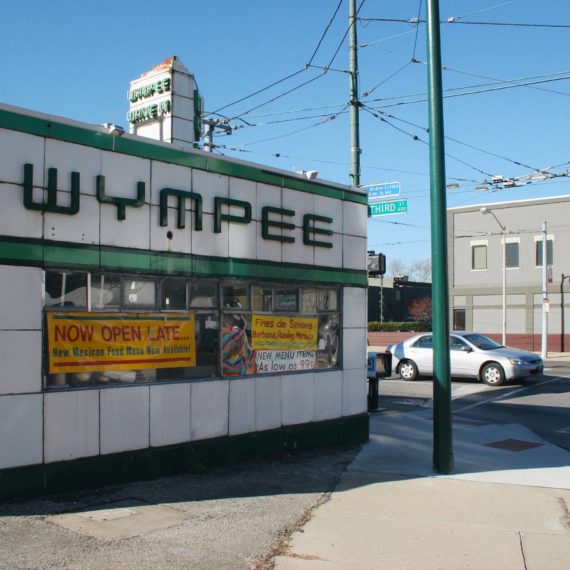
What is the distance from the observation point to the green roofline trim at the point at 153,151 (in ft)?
24.2

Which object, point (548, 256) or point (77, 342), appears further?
point (548, 256)

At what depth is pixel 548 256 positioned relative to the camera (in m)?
37.6

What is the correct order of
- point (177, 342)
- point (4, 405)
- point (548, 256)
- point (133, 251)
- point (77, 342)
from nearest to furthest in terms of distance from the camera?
point (4, 405) < point (77, 342) < point (133, 251) < point (177, 342) < point (548, 256)

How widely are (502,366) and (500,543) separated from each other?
1371 cm

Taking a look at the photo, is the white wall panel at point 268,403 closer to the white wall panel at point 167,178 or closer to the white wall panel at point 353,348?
the white wall panel at point 353,348

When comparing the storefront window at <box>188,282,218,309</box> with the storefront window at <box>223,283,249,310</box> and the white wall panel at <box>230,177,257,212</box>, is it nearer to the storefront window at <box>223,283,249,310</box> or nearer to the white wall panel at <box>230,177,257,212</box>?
the storefront window at <box>223,283,249,310</box>

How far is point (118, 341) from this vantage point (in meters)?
8.23

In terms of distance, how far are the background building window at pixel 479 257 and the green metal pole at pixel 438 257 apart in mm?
32264

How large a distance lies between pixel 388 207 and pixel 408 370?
6.72m

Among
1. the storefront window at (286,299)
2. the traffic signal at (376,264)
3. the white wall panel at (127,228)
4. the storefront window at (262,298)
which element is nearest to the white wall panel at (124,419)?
the white wall panel at (127,228)

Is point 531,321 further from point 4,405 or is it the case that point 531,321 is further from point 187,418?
point 4,405

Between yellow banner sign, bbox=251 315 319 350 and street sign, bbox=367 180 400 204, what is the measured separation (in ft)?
21.2

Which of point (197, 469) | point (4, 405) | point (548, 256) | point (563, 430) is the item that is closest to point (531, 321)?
point (548, 256)

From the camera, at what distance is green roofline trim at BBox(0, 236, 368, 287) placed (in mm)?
7367
